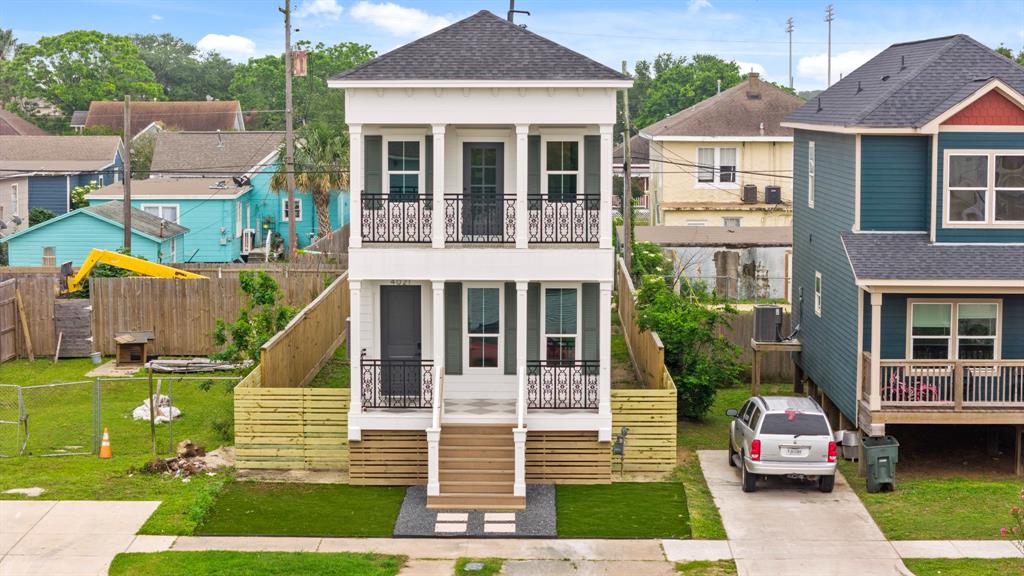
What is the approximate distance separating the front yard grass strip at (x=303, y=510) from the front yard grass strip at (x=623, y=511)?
2799 mm

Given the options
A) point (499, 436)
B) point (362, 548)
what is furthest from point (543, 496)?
point (362, 548)

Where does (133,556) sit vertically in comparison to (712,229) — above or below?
below

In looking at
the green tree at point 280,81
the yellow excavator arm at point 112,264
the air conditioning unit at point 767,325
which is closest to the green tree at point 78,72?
the green tree at point 280,81

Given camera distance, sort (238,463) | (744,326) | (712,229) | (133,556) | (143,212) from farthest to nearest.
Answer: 1. (143,212)
2. (712,229)
3. (744,326)
4. (238,463)
5. (133,556)

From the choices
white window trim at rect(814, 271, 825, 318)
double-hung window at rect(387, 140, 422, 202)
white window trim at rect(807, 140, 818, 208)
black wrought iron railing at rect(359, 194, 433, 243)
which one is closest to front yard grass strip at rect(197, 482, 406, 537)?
black wrought iron railing at rect(359, 194, 433, 243)

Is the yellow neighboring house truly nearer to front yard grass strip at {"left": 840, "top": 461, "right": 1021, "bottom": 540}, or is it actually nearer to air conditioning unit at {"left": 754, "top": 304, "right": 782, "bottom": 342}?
air conditioning unit at {"left": 754, "top": 304, "right": 782, "bottom": 342}

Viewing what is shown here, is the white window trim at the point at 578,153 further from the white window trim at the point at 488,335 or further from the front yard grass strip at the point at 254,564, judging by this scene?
the front yard grass strip at the point at 254,564

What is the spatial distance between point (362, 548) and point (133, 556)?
3.29m

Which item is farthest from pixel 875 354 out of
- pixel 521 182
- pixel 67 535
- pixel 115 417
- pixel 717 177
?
pixel 717 177

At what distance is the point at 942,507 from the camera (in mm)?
23625

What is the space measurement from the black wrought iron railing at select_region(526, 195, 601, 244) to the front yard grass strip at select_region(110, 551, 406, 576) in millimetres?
6962

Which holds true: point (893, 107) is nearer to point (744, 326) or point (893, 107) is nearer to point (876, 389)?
point (876, 389)

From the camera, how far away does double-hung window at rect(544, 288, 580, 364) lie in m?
26.9

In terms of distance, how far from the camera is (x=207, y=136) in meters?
66.1
